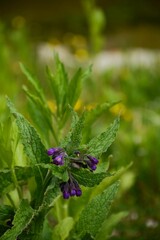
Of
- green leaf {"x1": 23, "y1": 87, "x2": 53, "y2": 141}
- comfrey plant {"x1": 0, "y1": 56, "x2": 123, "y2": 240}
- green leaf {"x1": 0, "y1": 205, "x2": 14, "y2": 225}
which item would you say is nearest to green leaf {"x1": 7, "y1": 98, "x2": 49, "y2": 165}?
comfrey plant {"x1": 0, "y1": 56, "x2": 123, "y2": 240}

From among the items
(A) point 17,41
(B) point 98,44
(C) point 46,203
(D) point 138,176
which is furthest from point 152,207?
(A) point 17,41

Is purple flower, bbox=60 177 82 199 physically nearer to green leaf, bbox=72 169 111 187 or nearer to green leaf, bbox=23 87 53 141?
green leaf, bbox=72 169 111 187

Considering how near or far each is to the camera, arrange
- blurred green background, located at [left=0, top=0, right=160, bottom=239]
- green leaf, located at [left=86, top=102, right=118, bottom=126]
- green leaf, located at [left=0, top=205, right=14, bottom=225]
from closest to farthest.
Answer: green leaf, located at [left=0, top=205, right=14, bottom=225] < green leaf, located at [left=86, top=102, right=118, bottom=126] < blurred green background, located at [left=0, top=0, right=160, bottom=239]

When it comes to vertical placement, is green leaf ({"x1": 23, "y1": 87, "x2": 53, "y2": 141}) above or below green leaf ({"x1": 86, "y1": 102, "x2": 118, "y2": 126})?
above

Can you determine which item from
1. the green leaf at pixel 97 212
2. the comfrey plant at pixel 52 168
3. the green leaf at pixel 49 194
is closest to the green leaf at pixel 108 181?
the comfrey plant at pixel 52 168

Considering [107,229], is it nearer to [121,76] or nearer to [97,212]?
[97,212]

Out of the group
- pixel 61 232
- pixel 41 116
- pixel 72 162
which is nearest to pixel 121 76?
pixel 41 116
